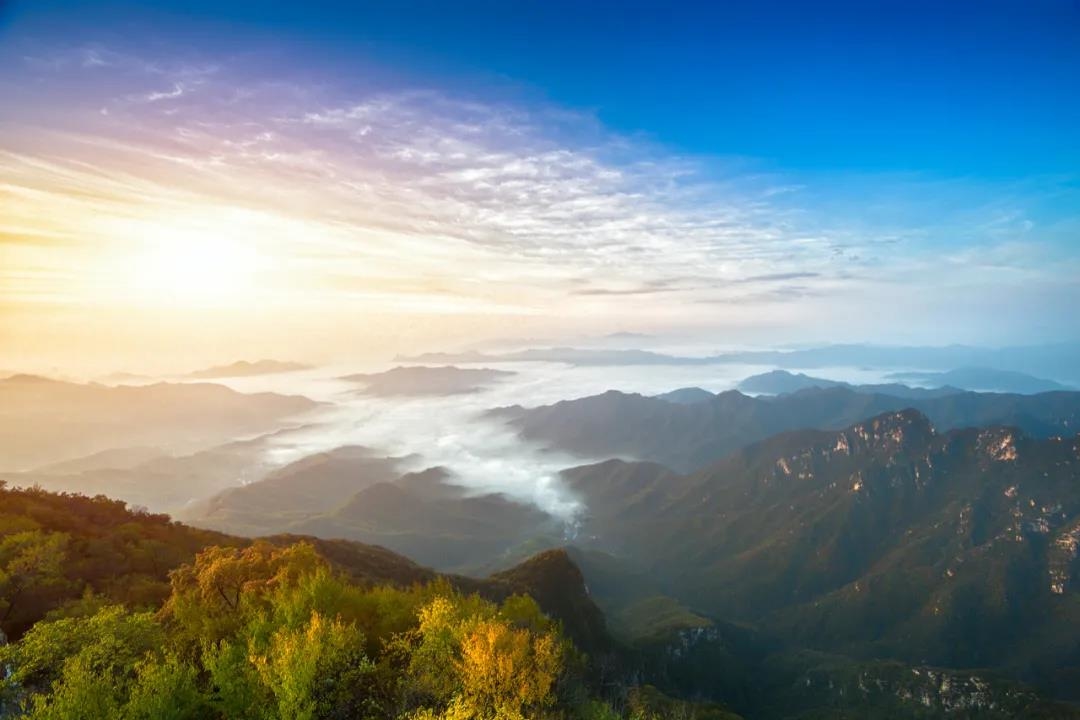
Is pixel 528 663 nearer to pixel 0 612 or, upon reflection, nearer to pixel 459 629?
pixel 459 629

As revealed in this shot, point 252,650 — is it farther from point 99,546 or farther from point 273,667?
point 99,546

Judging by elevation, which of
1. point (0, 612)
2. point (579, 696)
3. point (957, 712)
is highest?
point (0, 612)

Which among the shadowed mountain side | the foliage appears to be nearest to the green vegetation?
the foliage

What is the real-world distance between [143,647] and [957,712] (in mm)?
247317

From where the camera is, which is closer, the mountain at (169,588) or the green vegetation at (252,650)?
the green vegetation at (252,650)

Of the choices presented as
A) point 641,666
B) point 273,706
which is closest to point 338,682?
point 273,706

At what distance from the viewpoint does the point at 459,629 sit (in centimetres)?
4491

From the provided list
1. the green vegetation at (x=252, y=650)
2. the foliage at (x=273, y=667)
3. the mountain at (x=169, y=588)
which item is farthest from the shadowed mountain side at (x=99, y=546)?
the foliage at (x=273, y=667)

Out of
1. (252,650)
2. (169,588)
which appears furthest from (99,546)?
(252,650)

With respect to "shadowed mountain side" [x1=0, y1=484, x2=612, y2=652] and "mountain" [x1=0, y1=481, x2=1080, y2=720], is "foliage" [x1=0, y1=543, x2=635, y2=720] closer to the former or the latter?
"mountain" [x1=0, y1=481, x2=1080, y2=720]

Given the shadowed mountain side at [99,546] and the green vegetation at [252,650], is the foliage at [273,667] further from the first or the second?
the shadowed mountain side at [99,546]

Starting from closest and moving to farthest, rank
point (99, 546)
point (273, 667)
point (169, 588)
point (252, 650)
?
point (273, 667) < point (252, 650) < point (169, 588) < point (99, 546)

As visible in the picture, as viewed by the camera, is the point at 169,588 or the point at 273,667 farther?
the point at 169,588

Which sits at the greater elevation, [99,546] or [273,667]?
[273,667]
